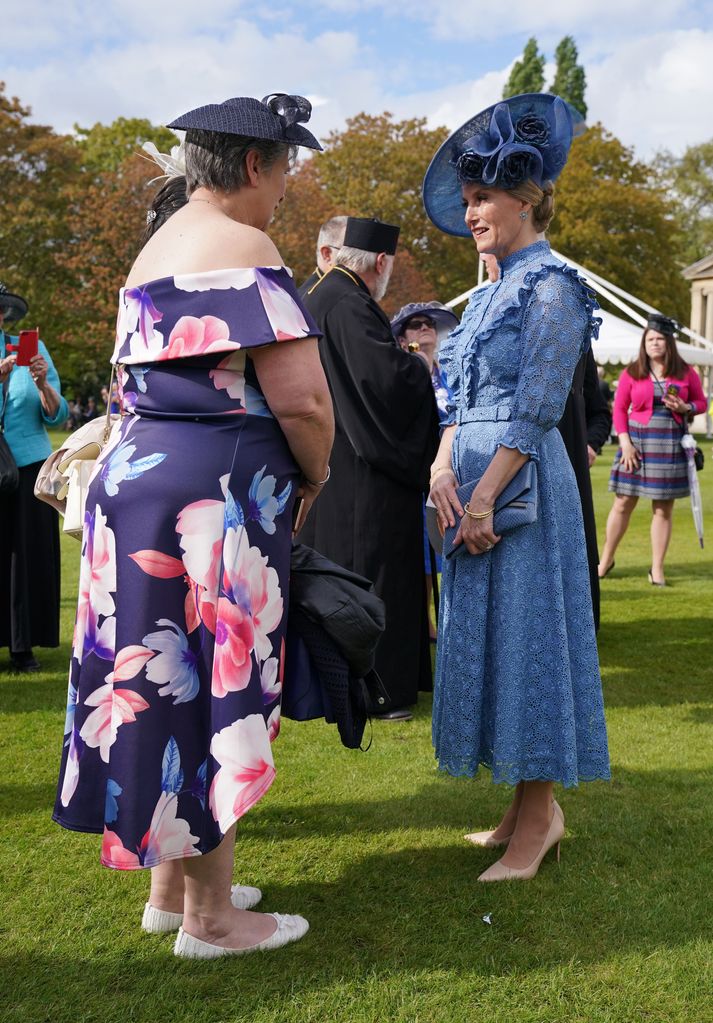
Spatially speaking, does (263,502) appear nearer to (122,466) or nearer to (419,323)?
(122,466)

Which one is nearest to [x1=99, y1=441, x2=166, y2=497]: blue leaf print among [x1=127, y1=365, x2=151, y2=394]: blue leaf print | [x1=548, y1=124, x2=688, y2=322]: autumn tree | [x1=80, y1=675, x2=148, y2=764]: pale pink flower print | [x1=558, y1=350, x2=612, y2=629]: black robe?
[x1=127, y1=365, x2=151, y2=394]: blue leaf print

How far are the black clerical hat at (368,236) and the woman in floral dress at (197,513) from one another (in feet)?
8.46

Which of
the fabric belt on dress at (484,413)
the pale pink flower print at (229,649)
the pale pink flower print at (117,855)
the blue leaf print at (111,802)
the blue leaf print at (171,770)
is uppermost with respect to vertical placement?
the fabric belt on dress at (484,413)

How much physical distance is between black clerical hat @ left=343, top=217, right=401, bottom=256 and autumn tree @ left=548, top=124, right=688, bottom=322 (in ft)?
127

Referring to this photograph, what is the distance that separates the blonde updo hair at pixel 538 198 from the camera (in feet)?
10.7

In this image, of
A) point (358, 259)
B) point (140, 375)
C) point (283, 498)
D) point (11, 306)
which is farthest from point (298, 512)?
point (11, 306)

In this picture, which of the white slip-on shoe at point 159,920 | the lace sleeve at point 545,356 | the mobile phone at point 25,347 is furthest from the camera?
the mobile phone at point 25,347

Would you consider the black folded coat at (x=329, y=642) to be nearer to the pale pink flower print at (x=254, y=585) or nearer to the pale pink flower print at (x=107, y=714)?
the pale pink flower print at (x=254, y=585)

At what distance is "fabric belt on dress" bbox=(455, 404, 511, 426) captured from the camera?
3.28 meters

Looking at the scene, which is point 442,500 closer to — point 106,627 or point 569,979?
point 106,627

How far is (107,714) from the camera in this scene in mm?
2658

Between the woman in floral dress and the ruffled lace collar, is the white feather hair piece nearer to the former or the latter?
the woman in floral dress

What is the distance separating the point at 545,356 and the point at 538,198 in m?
0.55

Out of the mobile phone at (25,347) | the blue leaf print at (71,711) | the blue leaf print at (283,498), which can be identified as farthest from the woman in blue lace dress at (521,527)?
the mobile phone at (25,347)
